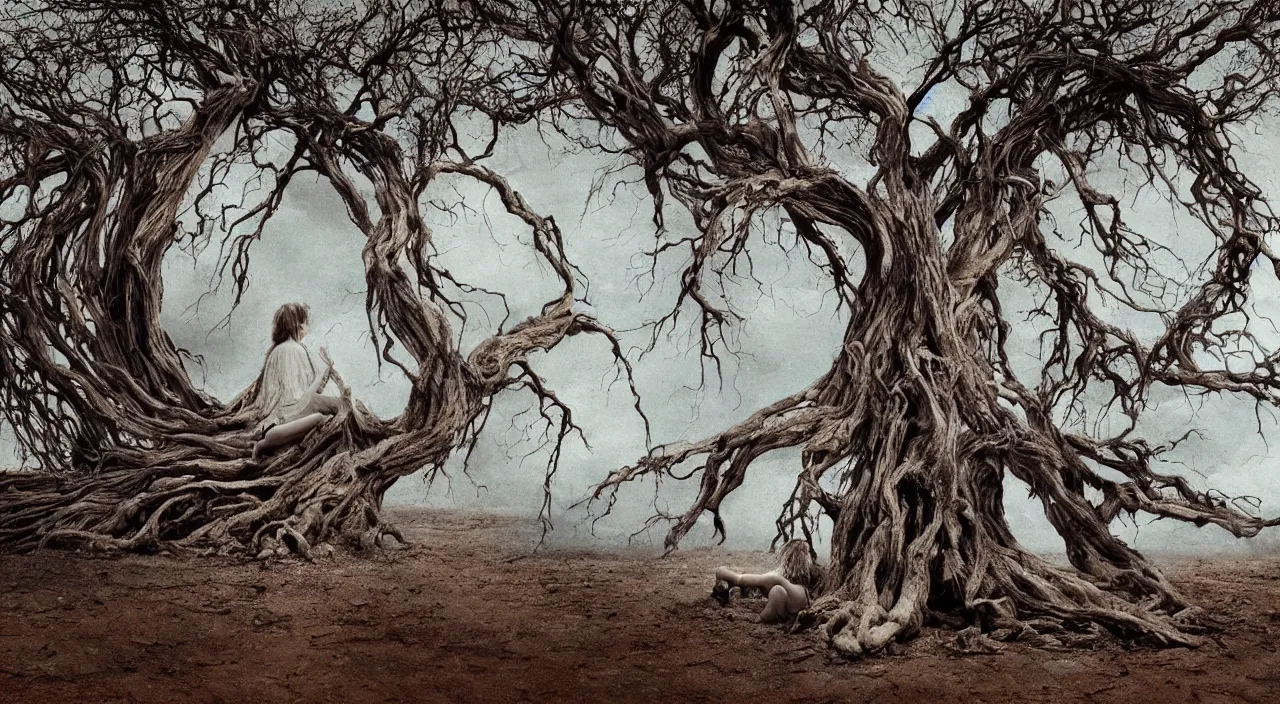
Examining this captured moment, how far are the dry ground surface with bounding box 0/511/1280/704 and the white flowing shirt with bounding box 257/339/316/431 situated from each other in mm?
1112

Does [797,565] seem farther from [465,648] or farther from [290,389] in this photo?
[290,389]

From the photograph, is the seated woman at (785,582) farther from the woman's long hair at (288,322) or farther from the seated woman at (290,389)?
the woman's long hair at (288,322)

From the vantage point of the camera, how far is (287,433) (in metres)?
7.20

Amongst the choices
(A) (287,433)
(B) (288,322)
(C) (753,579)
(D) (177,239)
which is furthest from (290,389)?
(C) (753,579)

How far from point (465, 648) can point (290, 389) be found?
8.51 feet

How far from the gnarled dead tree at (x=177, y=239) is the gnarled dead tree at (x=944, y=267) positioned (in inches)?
42.9

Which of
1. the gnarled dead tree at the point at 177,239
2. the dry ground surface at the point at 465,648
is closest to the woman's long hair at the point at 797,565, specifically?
the dry ground surface at the point at 465,648

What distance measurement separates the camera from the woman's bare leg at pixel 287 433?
7168mm

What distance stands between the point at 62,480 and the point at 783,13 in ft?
16.0

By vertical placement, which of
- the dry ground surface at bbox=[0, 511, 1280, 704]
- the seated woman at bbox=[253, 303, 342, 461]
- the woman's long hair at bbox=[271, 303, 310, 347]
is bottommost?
the dry ground surface at bbox=[0, 511, 1280, 704]

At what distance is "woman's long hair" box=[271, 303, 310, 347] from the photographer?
7504mm

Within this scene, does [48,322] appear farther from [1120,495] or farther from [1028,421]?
[1120,495]

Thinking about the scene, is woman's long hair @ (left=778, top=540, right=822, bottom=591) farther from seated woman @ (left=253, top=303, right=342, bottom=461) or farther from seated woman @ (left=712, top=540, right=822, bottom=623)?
seated woman @ (left=253, top=303, right=342, bottom=461)

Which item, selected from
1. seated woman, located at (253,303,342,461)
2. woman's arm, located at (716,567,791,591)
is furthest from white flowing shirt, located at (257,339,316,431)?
woman's arm, located at (716,567,791,591)
